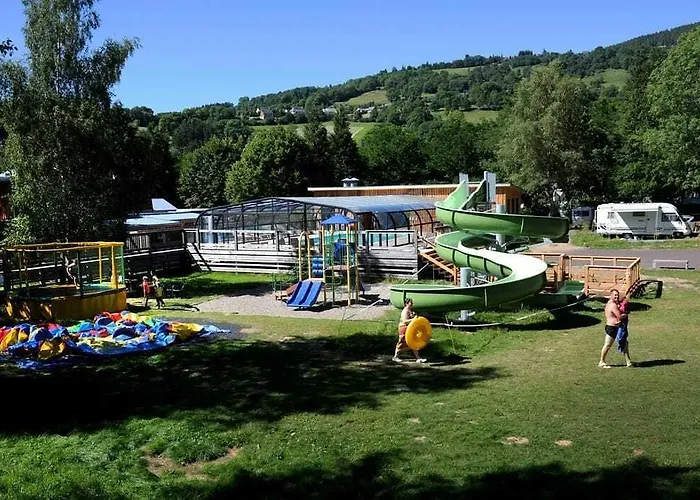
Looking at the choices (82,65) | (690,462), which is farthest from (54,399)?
(82,65)

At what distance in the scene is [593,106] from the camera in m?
64.4

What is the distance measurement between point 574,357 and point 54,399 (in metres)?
9.65

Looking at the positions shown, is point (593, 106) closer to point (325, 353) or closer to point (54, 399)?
point (325, 353)

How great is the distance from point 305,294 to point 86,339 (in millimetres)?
7719

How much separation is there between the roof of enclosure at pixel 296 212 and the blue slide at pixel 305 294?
9230 millimetres

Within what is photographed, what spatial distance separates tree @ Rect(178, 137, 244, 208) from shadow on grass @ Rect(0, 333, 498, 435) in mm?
56951

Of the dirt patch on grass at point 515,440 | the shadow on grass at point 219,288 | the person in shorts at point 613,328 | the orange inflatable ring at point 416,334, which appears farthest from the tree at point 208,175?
the dirt patch on grass at point 515,440

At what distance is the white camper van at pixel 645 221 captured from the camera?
4053 centimetres

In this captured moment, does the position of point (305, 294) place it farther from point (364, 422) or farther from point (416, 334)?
point (364, 422)

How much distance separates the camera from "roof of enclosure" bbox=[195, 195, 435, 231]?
32062 mm

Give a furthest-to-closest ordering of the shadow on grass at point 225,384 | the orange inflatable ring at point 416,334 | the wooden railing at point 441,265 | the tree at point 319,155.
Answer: the tree at point 319,155, the wooden railing at point 441,265, the orange inflatable ring at point 416,334, the shadow on grass at point 225,384

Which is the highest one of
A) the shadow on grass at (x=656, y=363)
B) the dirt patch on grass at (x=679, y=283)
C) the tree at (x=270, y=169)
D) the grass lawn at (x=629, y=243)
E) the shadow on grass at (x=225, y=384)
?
the tree at (x=270, y=169)

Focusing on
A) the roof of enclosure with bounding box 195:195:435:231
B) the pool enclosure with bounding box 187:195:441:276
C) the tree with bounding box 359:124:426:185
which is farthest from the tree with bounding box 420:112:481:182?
the roof of enclosure with bounding box 195:195:435:231

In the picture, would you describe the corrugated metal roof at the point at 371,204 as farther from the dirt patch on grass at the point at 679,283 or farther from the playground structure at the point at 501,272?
the dirt patch on grass at the point at 679,283
